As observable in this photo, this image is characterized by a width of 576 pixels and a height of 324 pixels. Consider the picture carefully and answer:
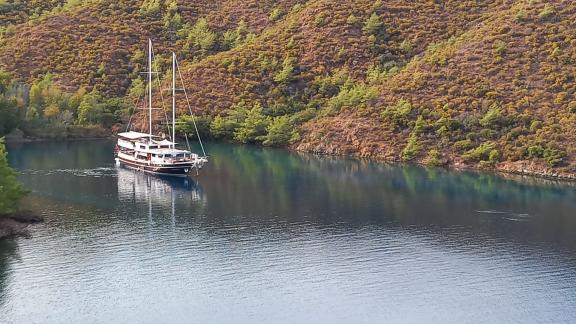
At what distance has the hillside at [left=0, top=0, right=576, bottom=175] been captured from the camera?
115 meters

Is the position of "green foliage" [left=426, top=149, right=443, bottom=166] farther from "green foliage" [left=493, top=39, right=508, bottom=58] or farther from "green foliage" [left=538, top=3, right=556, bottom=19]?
"green foliage" [left=538, top=3, right=556, bottom=19]

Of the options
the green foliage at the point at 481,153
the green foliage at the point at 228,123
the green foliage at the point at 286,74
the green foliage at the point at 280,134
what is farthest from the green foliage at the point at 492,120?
the green foliage at the point at 228,123

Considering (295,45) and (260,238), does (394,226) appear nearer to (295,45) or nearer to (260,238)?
(260,238)

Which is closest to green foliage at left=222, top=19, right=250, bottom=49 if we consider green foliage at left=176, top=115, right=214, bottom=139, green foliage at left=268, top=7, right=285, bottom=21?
green foliage at left=268, top=7, right=285, bottom=21

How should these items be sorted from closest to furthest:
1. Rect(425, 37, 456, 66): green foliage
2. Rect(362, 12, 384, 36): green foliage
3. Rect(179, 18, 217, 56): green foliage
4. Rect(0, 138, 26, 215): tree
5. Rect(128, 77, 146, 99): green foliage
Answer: Rect(0, 138, 26, 215): tree → Rect(425, 37, 456, 66): green foliage → Rect(128, 77, 146, 99): green foliage → Rect(362, 12, 384, 36): green foliage → Rect(179, 18, 217, 56): green foliage

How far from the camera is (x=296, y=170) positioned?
350 feet

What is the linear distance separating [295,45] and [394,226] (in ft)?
234

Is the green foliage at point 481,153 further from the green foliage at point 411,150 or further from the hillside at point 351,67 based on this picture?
the green foliage at point 411,150

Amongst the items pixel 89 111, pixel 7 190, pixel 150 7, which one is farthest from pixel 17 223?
pixel 150 7

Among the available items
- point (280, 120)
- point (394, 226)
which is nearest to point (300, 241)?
point (394, 226)

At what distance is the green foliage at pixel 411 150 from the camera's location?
113750mm

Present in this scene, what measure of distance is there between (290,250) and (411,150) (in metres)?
48.4

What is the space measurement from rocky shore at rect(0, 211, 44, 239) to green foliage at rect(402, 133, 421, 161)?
52163 mm

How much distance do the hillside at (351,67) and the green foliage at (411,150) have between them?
0.48 feet
